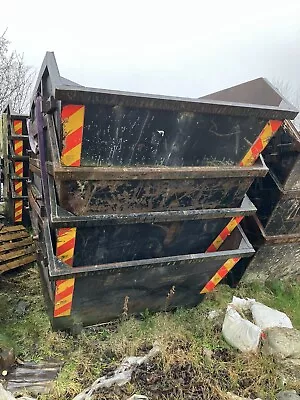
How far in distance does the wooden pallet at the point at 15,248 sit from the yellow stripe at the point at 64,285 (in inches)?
48.8

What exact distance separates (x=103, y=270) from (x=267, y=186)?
60.6 inches

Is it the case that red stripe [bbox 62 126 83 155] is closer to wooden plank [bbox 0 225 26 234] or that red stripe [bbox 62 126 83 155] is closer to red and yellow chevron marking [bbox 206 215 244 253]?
red and yellow chevron marking [bbox 206 215 244 253]

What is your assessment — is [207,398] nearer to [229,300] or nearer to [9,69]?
[229,300]

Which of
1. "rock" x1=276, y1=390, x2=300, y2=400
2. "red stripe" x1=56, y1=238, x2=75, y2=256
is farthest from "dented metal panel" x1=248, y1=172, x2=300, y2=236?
"red stripe" x1=56, y1=238, x2=75, y2=256

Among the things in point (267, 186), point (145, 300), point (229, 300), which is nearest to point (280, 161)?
point (267, 186)

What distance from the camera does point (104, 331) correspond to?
8.32 feet

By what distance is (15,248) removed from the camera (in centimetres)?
351

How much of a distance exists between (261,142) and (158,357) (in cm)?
155

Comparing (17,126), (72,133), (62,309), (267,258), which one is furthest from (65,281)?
(17,126)

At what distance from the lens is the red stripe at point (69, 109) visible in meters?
1.55

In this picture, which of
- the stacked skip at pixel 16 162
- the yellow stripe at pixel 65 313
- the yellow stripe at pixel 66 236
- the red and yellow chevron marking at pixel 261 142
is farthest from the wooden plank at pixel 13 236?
the red and yellow chevron marking at pixel 261 142

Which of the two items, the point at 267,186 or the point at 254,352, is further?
the point at 267,186

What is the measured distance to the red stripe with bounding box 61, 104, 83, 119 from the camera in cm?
155

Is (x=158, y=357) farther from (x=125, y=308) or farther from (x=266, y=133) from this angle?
(x=266, y=133)
